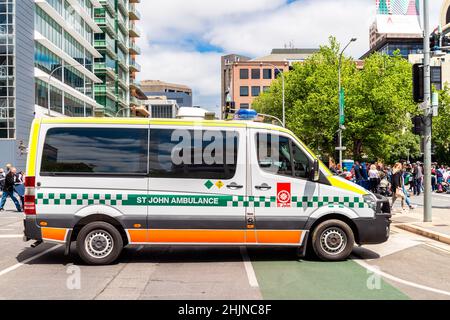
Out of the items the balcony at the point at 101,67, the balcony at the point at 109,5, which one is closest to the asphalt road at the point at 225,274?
the balcony at the point at 101,67

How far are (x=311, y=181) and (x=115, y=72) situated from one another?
234 feet

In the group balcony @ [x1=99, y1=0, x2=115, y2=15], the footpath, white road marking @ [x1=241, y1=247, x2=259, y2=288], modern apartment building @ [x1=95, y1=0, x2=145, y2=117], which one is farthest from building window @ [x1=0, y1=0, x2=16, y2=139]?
white road marking @ [x1=241, y1=247, x2=259, y2=288]

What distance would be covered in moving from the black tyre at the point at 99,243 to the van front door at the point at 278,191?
2333mm

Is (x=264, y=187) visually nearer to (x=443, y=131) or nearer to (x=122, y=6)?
(x=443, y=131)

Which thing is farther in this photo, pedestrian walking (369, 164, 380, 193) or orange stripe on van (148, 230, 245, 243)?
pedestrian walking (369, 164, 380, 193)

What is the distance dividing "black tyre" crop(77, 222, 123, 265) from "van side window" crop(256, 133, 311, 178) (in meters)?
2.69

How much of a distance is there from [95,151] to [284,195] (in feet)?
10.5

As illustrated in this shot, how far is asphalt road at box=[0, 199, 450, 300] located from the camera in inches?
253

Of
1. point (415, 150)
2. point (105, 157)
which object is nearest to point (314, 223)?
point (105, 157)

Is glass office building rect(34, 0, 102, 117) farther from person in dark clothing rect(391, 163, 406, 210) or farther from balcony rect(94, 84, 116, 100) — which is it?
person in dark clothing rect(391, 163, 406, 210)

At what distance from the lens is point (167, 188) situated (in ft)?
27.1

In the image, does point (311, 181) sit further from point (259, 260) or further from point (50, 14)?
point (50, 14)

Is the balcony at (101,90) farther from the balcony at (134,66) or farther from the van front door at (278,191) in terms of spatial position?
the van front door at (278,191)

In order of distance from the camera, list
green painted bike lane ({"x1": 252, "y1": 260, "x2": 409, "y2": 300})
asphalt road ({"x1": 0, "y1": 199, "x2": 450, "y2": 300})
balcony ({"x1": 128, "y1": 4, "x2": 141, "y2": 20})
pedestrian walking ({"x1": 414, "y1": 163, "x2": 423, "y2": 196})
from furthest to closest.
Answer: balcony ({"x1": 128, "y1": 4, "x2": 141, "y2": 20})
pedestrian walking ({"x1": 414, "y1": 163, "x2": 423, "y2": 196})
asphalt road ({"x1": 0, "y1": 199, "x2": 450, "y2": 300})
green painted bike lane ({"x1": 252, "y1": 260, "x2": 409, "y2": 300})
